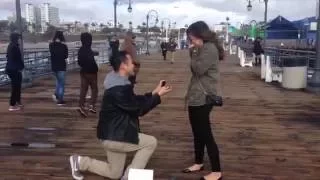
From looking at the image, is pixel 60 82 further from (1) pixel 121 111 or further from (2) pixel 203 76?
(2) pixel 203 76

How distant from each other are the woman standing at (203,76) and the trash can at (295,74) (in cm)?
1036

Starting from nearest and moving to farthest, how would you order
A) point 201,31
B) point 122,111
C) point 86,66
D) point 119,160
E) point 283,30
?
point 122,111, point 201,31, point 119,160, point 86,66, point 283,30

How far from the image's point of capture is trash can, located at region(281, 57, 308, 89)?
15609 millimetres

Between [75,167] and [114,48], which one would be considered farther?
[114,48]

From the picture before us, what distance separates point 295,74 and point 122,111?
36.8 feet

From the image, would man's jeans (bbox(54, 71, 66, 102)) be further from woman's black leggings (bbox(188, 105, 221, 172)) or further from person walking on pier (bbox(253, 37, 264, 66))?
person walking on pier (bbox(253, 37, 264, 66))

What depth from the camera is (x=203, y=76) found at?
5.66m

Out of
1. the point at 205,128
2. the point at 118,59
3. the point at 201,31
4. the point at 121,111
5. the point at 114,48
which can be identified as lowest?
the point at 205,128

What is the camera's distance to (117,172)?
5.78 metres

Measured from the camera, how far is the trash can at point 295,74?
1561cm

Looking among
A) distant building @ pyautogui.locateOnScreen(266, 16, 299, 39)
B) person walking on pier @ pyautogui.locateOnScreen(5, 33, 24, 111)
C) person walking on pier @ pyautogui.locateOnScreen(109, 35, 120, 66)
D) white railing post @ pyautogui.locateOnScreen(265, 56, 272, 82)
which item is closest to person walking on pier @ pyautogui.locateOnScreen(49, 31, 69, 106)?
person walking on pier @ pyautogui.locateOnScreen(5, 33, 24, 111)

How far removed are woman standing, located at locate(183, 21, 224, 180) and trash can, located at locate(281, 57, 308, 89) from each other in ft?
34.0

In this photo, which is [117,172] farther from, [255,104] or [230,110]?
[255,104]

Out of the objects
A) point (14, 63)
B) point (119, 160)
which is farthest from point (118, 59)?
point (14, 63)
